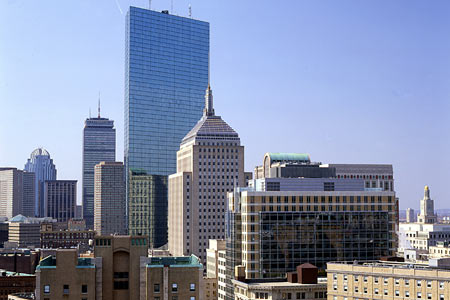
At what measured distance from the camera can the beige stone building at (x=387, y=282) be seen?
132 metres

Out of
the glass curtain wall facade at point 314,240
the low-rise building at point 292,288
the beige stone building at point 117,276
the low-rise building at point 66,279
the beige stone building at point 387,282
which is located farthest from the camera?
the glass curtain wall facade at point 314,240

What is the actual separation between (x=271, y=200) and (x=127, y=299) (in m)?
89.9

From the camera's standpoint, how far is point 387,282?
139125 mm

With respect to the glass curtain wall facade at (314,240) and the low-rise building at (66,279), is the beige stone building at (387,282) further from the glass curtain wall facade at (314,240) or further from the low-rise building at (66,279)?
the low-rise building at (66,279)

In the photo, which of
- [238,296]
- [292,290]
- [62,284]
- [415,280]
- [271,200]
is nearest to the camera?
[62,284]

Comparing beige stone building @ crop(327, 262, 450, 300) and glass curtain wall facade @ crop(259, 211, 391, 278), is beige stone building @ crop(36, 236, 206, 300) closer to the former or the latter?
beige stone building @ crop(327, 262, 450, 300)

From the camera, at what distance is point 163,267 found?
107188 mm

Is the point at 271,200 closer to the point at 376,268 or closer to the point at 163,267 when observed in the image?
the point at 376,268

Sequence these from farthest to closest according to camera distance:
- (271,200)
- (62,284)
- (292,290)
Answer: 1. (271,200)
2. (292,290)
3. (62,284)

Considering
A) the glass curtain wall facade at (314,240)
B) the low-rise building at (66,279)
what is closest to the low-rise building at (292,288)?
the glass curtain wall facade at (314,240)

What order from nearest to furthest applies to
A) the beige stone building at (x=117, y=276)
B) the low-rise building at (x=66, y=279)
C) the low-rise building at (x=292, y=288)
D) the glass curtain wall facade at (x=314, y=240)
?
the low-rise building at (x=66, y=279), the beige stone building at (x=117, y=276), the low-rise building at (x=292, y=288), the glass curtain wall facade at (x=314, y=240)

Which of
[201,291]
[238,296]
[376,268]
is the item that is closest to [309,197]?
[238,296]

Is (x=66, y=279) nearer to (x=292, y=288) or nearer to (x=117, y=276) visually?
(x=117, y=276)

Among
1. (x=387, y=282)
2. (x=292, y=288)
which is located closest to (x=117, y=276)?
(x=387, y=282)
